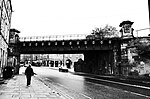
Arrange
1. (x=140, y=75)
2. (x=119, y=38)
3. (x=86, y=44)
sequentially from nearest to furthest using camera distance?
(x=140, y=75), (x=119, y=38), (x=86, y=44)

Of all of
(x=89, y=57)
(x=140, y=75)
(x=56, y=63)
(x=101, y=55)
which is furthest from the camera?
(x=56, y=63)

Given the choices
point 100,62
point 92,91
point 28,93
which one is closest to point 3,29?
point 28,93

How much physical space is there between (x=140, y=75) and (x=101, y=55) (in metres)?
13.1

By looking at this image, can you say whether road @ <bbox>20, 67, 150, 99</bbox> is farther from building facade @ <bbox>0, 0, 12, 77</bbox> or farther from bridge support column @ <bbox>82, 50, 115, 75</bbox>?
bridge support column @ <bbox>82, 50, 115, 75</bbox>

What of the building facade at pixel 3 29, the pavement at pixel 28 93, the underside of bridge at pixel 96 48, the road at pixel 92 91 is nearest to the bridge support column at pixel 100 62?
the underside of bridge at pixel 96 48

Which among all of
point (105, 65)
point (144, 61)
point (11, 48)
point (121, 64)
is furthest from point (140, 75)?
point (11, 48)

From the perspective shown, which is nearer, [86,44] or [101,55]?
[86,44]

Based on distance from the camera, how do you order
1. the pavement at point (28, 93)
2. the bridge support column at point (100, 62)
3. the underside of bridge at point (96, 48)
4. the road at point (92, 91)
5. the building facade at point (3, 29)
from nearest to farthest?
1. the pavement at point (28, 93)
2. the road at point (92, 91)
3. the building facade at point (3, 29)
4. the underside of bridge at point (96, 48)
5. the bridge support column at point (100, 62)

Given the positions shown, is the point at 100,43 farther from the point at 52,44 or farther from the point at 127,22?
the point at 52,44

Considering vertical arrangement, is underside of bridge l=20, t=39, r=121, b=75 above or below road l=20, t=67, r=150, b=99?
above

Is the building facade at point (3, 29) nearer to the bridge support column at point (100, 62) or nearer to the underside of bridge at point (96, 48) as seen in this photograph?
the underside of bridge at point (96, 48)

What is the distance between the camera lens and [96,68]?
37312mm

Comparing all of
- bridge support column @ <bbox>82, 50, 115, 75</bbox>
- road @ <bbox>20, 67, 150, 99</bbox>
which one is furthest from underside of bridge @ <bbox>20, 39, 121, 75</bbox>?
road @ <bbox>20, 67, 150, 99</bbox>

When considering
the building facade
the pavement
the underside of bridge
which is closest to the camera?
the pavement
